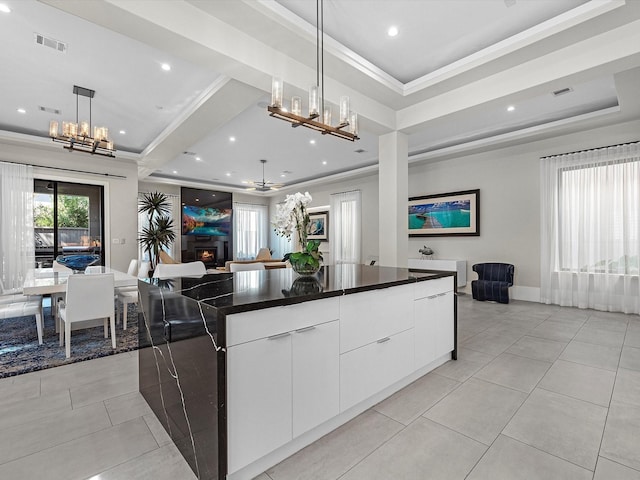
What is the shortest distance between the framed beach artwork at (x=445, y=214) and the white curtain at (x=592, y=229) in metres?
1.19

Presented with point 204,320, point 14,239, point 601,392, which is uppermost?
point 14,239

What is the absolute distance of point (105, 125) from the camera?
16.6 feet

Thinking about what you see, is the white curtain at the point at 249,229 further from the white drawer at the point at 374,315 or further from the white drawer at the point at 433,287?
the white drawer at the point at 374,315

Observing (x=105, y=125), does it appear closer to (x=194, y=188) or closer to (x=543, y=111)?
(x=194, y=188)

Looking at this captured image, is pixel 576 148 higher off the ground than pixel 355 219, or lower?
higher

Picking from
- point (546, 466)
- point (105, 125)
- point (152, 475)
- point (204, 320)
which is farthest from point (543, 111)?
point (105, 125)

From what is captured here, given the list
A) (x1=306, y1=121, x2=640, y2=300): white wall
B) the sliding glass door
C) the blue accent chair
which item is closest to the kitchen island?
the blue accent chair

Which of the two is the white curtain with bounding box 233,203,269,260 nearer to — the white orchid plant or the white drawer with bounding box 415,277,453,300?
the white orchid plant

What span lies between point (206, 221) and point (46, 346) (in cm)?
718

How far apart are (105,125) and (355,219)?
5.84 meters

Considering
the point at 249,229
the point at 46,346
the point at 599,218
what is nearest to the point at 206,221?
the point at 249,229

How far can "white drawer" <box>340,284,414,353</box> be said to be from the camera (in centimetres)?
181

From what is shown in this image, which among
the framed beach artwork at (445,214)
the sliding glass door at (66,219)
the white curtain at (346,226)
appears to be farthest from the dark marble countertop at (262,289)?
the white curtain at (346,226)

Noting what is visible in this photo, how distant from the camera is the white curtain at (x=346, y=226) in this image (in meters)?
8.48
